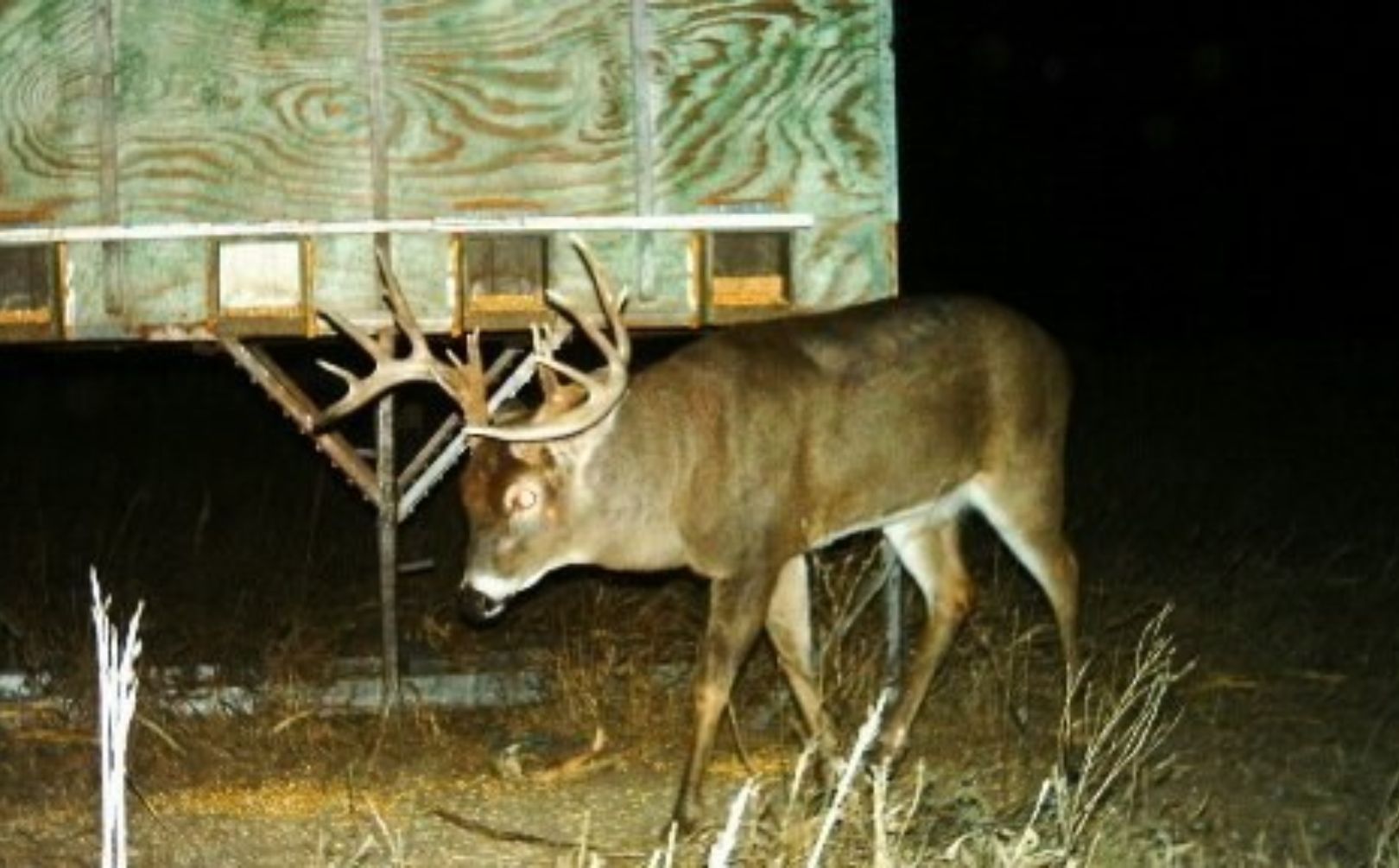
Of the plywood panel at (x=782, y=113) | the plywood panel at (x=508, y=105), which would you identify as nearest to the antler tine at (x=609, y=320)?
the plywood panel at (x=508, y=105)

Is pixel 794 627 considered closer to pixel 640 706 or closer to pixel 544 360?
pixel 640 706

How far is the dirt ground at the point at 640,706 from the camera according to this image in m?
7.55

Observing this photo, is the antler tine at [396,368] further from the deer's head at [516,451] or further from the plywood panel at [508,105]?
the plywood panel at [508,105]

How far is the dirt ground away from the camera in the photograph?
755 cm

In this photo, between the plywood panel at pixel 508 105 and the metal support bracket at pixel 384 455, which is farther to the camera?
the metal support bracket at pixel 384 455

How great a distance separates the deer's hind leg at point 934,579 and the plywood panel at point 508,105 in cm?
164

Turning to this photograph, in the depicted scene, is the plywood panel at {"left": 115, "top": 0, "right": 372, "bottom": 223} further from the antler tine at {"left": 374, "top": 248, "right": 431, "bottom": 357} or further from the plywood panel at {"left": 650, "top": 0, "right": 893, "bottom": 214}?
the plywood panel at {"left": 650, "top": 0, "right": 893, "bottom": 214}

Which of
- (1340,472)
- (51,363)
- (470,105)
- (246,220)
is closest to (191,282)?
(246,220)

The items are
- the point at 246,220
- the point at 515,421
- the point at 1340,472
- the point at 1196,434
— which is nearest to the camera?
the point at 515,421

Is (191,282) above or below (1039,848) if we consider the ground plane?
above

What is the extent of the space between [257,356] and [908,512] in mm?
2429

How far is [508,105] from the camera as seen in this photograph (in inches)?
343

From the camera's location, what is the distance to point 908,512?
8844 mm

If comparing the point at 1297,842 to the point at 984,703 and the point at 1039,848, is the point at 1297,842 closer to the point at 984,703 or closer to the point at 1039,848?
the point at 1039,848
